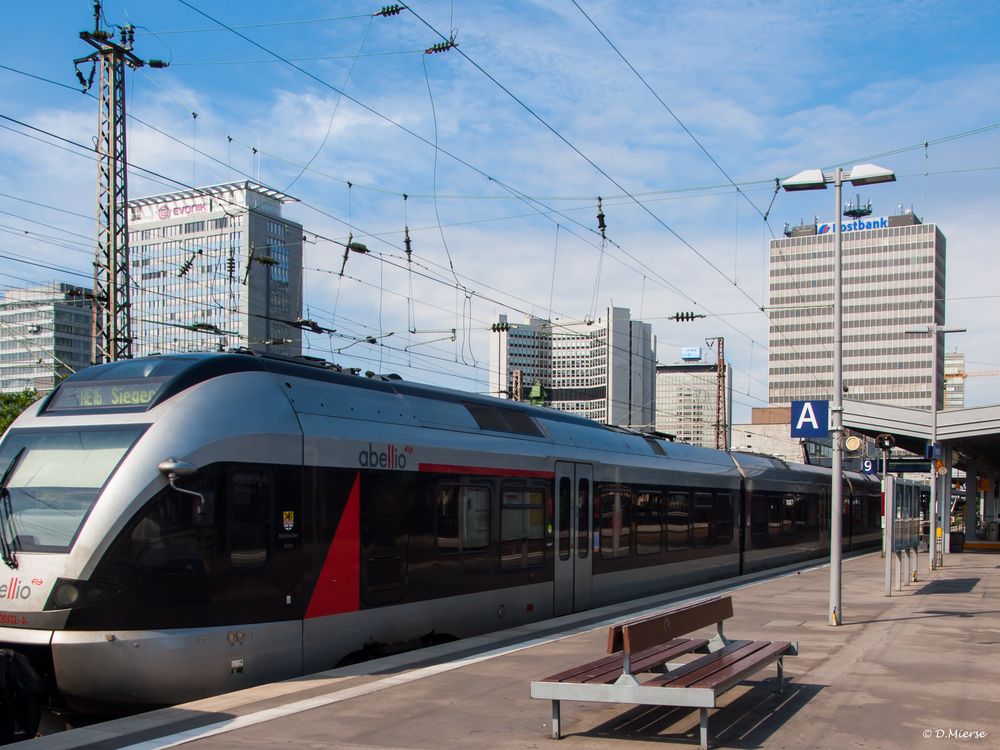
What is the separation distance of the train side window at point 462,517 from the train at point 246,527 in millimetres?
27

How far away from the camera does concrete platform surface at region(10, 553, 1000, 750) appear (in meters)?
7.01

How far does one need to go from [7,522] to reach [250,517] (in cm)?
205

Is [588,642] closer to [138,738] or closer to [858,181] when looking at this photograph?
[138,738]

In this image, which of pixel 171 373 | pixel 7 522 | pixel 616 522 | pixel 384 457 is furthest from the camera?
pixel 616 522

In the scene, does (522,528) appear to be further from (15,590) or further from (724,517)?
(724,517)

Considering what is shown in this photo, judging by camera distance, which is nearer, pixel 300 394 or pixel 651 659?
pixel 651 659

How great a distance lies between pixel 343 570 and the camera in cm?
1013

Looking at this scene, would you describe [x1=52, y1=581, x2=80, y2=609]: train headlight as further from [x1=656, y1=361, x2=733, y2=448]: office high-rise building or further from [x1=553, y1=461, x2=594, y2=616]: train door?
[x1=656, y1=361, x2=733, y2=448]: office high-rise building

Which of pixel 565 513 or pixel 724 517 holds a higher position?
pixel 565 513

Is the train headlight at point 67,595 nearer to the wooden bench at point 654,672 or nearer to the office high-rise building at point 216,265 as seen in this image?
the wooden bench at point 654,672

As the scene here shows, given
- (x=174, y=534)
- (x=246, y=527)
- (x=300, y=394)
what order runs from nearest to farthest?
(x=174, y=534), (x=246, y=527), (x=300, y=394)

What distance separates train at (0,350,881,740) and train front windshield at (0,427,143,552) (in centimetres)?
2

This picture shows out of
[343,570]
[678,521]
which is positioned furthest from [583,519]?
[343,570]

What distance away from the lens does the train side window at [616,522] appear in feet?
53.6
